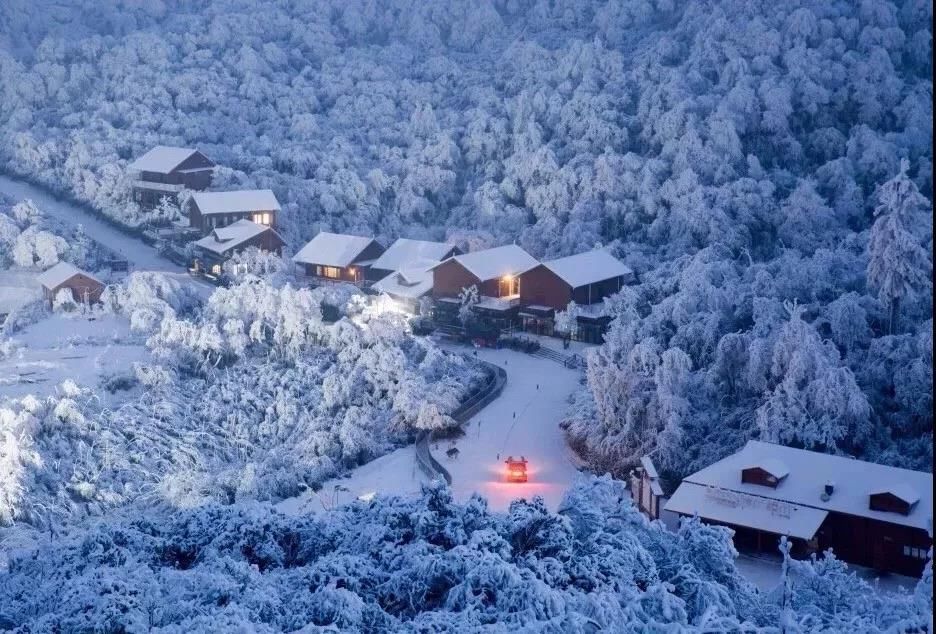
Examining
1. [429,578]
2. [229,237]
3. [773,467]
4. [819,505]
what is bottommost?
[819,505]

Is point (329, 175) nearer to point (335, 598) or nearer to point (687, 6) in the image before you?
point (687, 6)

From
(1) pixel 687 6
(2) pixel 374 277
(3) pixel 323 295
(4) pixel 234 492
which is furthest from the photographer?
(1) pixel 687 6

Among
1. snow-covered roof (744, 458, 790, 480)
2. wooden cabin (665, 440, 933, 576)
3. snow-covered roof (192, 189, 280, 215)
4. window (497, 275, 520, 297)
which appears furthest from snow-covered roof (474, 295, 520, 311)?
snow-covered roof (744, 458, 790, 480)

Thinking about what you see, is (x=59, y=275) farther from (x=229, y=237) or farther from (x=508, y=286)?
(x=508, y=286)

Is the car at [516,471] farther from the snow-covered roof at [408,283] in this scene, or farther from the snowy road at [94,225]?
the snowy road at [94,225]

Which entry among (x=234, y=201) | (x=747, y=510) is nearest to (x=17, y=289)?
(x=234, y=201)

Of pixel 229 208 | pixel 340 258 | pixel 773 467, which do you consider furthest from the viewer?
pixel 229 208

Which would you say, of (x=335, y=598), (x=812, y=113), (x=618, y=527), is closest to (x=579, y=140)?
(x=812, y=113)
